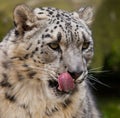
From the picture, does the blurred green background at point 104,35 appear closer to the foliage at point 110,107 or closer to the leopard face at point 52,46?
the foliage at point 110,107

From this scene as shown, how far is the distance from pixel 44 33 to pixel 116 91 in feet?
17.8

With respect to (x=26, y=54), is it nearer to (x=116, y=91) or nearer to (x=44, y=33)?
(x=44, y=33)

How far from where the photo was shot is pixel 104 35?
1081 cm

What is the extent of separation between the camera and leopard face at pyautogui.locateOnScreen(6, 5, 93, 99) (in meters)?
5.91

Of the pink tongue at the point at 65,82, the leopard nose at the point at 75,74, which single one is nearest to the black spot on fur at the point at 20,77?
Answer: the pink tongue at the point at 65,82

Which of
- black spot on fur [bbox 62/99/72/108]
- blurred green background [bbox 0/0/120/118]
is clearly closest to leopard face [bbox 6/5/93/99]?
black spot on fur [bbox 62/99/72/108]

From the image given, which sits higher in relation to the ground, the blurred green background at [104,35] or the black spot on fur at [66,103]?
the blurred green background at [104,35]

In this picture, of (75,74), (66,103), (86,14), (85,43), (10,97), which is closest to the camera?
(75,74)

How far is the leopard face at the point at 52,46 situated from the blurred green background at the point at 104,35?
4.15 m

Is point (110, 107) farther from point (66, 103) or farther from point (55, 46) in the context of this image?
point (55, 46)

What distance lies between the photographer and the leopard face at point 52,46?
591 centimetres

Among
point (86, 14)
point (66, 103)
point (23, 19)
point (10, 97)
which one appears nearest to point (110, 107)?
point (86, 14)

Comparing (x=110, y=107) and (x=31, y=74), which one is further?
(x=110, y=107)

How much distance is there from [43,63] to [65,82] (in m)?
0.30
